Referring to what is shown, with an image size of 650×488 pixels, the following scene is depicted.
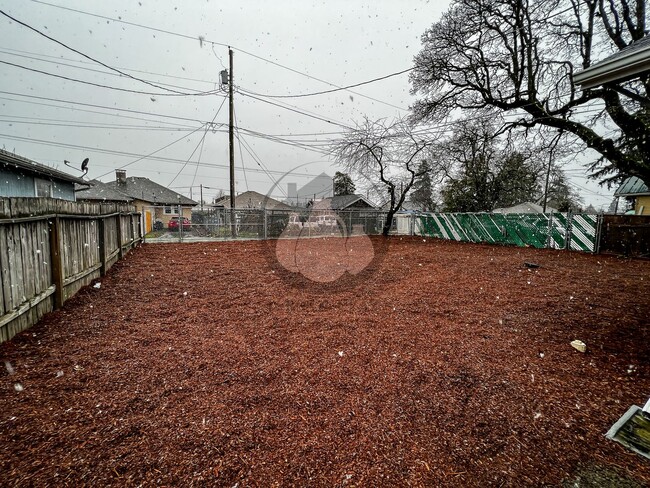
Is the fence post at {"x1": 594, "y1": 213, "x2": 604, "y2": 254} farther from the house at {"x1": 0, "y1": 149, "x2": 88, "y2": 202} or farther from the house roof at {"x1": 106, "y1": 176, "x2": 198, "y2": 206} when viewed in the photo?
the house roof at {"x1": 106, "y1": 176, "x2": 198, "y2": 206}

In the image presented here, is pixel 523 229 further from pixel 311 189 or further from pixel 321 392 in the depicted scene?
pixel 311 189

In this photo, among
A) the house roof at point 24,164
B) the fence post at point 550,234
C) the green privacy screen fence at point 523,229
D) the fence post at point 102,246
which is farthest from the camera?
the fence post at point 550,234

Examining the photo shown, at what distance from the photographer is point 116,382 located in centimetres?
203

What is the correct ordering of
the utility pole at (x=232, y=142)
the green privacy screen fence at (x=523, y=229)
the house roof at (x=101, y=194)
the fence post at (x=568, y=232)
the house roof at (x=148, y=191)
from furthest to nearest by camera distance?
the house roof at (x=148, y=191), the house roof at (x=101, y=194), the utility pole at (x=232, y=142), the fence post at (x=568, y=232), the green privacy screen fence at (x=523, y=229)

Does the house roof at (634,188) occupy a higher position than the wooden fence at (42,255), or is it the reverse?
the house roof at (634,188)

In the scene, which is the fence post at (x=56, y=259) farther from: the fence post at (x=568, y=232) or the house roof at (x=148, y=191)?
the house roof at (x=148, y=191)

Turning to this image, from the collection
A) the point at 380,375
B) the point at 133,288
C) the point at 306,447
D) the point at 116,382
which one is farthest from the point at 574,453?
the point at 133,288

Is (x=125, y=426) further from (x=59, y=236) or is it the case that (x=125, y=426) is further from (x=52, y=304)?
(x=59, y=236)

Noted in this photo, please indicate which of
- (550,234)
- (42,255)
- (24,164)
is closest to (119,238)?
(42,255)

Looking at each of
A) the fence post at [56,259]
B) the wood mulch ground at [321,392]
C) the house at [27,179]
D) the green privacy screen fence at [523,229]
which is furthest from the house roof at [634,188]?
the house at [27,179]

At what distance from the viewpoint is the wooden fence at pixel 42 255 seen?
8.09 ft

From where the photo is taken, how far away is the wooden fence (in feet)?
8.09

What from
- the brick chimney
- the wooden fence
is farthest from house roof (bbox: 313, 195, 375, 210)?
the brick chimney

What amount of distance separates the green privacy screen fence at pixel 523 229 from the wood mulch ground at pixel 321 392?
26.0 ft
